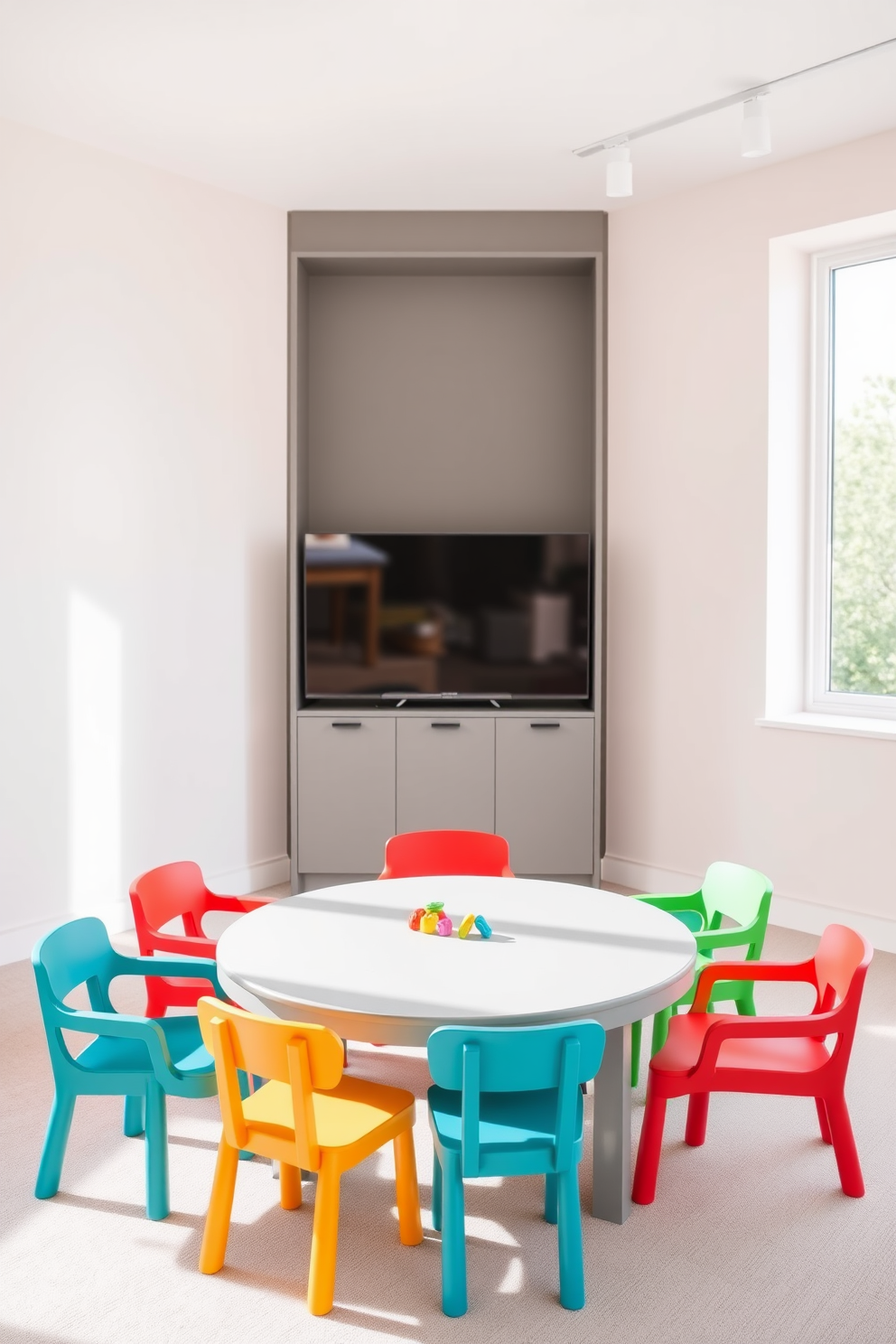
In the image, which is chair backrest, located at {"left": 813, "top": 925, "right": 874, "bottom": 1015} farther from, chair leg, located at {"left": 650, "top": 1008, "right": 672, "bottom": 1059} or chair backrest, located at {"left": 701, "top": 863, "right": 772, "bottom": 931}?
chair leg, located at {"left": 650, "top": 1008, "right": 672, "bottom": 1059}

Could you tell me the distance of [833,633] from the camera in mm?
4660

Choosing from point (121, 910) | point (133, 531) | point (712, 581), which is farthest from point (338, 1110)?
point (712, 581)

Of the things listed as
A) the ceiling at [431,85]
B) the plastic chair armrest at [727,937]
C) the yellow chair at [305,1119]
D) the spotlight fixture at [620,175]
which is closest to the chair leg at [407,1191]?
the yellow chair at [305,1119]

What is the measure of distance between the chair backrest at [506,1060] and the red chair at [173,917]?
3.09ft

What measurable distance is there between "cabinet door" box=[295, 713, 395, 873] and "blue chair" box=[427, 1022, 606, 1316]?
263 cm

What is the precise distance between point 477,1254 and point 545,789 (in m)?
2.66

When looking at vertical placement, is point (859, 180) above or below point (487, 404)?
above

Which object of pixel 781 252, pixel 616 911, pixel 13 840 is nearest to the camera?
pixel 616 911

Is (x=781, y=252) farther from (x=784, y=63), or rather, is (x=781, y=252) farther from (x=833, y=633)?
(x=833, y=633)

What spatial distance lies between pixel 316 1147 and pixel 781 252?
401cm

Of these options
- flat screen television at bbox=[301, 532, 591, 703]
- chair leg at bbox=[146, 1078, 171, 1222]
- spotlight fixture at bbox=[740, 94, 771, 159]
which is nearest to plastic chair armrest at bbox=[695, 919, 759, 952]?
chair leg at bbox=[146, 1078, 171, 1222]

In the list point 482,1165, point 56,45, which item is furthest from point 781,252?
point 482,1165

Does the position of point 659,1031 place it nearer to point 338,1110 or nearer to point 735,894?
point 735,894

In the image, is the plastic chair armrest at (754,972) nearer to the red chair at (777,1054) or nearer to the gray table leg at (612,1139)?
the red chair at (777,1054)
